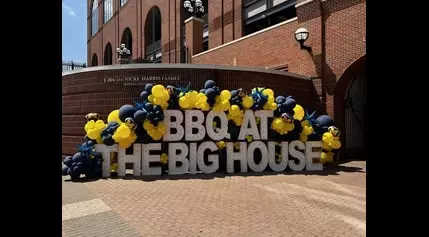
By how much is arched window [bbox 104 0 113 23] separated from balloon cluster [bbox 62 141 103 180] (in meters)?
36.0

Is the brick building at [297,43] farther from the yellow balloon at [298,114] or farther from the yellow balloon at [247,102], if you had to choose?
the yellow balloon at [247,102]

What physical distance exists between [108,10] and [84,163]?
38.6 m

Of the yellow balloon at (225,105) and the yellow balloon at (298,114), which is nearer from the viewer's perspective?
the yellow balloon at (225,105)

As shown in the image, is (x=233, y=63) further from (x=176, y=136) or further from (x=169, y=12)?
(x=169, y=12)

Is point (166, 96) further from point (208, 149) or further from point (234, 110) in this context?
point (208, 149)

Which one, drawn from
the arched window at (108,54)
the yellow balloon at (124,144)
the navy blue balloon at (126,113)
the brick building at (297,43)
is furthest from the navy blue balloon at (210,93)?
the arched window at (108,54)

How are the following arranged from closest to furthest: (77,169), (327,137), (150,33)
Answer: (77,169) → (327,137) → (150,33)

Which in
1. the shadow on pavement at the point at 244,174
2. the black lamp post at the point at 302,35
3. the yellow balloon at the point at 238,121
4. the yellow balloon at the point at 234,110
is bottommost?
the shadow on pavement at the point at 244,174

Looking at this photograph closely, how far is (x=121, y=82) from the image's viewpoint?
1052 centimetres

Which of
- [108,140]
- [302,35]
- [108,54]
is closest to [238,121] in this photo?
[108,140]

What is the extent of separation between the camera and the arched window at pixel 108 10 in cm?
4088

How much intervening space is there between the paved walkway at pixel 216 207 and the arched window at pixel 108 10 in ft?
123

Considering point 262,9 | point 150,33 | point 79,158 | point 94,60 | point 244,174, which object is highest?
point 94,60
